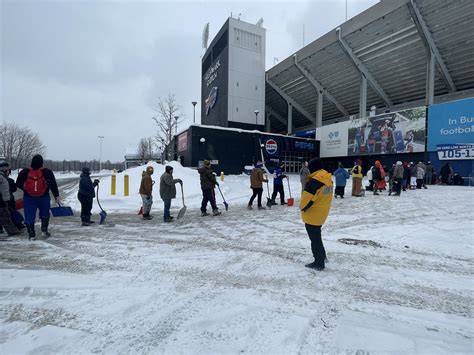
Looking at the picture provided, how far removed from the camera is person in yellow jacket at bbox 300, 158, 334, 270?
3684 millimetres

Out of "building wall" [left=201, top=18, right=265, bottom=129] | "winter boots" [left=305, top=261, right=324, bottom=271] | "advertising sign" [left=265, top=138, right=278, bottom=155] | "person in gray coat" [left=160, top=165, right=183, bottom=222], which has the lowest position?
"winter boots" [left=305, top=261, right=324, bottom=271]

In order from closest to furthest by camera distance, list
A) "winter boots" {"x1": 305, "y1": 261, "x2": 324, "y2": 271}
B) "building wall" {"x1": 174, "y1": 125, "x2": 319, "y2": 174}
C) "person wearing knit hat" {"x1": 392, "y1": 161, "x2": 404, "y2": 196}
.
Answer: "winter boots" {"x1": 305, "y1": 261, "x2": 324, "y2": 271}, "person wearing knit hat" {"x1": 392, "y1": 161, "x2": 404, "y2": 196}, "building wall" {"x1": 174, "y1": 125, "x2": 319, "y2": 174}

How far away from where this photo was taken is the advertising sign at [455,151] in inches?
739

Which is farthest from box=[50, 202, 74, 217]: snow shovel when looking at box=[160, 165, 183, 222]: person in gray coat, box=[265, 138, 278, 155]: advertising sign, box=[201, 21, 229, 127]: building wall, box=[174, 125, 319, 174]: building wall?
box=[201, 21, 229, 127]: building wall

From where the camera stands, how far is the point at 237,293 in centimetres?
309

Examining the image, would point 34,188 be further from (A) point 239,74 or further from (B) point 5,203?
(A) point 239,74

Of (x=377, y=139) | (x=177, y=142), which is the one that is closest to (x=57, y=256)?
(x=177, y=142)

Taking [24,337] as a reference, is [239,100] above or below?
above

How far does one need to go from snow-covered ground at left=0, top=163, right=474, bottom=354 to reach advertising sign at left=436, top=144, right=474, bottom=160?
17061mm

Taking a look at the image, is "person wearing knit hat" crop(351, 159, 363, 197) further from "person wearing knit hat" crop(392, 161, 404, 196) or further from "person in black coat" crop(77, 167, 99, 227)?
"person in black coat" crop(77, 167, 99, 227)

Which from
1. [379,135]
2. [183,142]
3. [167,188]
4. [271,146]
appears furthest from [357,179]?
[183,142]

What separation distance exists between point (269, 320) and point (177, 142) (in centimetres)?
2698

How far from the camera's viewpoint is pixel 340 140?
2858 centimetres

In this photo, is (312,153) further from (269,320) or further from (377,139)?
(269,320)
